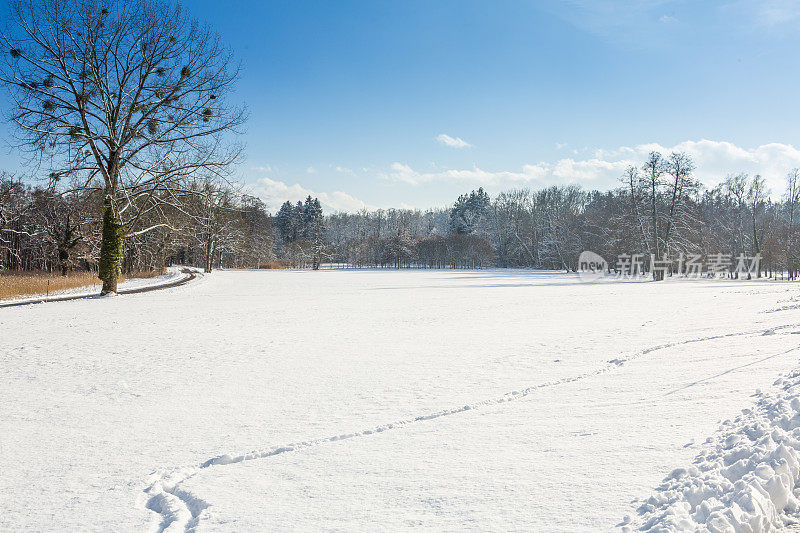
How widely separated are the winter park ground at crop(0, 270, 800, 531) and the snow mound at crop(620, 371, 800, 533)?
0.02m

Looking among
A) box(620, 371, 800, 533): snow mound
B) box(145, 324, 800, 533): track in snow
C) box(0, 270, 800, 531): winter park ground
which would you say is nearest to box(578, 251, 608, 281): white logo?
box(0, 270, 800, 531): winter park ground

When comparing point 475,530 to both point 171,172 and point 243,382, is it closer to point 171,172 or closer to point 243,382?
point 243,382

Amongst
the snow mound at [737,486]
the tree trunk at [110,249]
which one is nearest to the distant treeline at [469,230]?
the tree trunk at [110,249]

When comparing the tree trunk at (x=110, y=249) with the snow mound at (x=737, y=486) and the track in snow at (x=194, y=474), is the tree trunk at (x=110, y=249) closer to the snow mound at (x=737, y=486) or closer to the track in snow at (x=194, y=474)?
the track in snow at (x=194, y=474)

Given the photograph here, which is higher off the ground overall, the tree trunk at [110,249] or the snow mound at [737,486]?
the tree trunk at [110,249]

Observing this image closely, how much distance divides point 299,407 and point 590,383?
13.5 ft

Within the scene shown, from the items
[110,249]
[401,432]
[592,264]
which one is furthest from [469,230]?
[401,432]

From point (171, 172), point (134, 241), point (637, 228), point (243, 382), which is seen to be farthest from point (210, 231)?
point (243, 382)

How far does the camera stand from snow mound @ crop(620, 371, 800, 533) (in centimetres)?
299

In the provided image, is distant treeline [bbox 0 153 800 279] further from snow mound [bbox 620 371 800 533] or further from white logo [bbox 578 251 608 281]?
snow mound [bbox 620 371 800 533]

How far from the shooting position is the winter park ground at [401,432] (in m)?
3.32

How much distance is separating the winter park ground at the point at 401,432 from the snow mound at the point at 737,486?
0.02m

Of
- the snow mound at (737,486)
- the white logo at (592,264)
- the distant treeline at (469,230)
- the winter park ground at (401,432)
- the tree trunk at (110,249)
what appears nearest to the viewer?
the snow mound at (737,486)

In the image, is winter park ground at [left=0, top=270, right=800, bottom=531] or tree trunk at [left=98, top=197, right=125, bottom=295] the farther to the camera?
tree trunk at [left=98, top=197, right=125, bottom=295]
